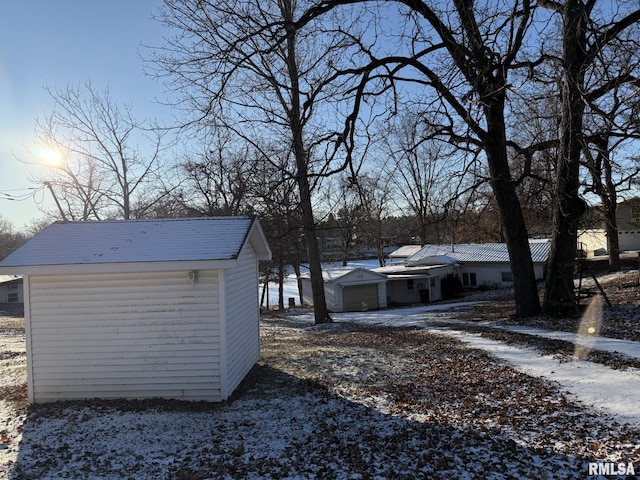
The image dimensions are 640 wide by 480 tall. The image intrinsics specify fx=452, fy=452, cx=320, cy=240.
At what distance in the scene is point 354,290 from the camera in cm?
3183

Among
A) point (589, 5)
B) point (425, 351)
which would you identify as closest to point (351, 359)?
point (425, 351)

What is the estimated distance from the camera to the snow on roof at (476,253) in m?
35.8

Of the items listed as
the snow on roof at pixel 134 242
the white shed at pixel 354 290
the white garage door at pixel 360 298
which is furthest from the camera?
the white garage door at pixel 360 298

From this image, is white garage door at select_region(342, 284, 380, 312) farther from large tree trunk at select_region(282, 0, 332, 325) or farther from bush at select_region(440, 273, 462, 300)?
large tree trunk at select_region(282, 0, 332, 325)

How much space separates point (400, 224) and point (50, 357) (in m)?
Answer: 54.2

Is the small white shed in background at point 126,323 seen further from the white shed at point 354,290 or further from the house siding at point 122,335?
the white shed at point 354,290

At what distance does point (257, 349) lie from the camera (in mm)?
10234

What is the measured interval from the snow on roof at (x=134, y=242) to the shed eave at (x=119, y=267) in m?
0.05

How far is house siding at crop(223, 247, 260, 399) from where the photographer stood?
782 centimetres

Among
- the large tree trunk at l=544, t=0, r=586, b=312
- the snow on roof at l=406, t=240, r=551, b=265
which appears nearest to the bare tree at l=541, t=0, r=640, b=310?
the large tree trunk at l=544, t=0, r=586, b=312

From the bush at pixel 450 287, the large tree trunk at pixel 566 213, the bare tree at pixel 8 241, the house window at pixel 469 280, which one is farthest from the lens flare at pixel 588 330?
the bare tree at pixel 8 241

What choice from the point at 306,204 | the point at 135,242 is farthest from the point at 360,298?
the point at 135,242

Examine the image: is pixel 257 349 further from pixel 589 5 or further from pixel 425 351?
pixel 589 5

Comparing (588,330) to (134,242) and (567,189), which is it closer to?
(567,189)
